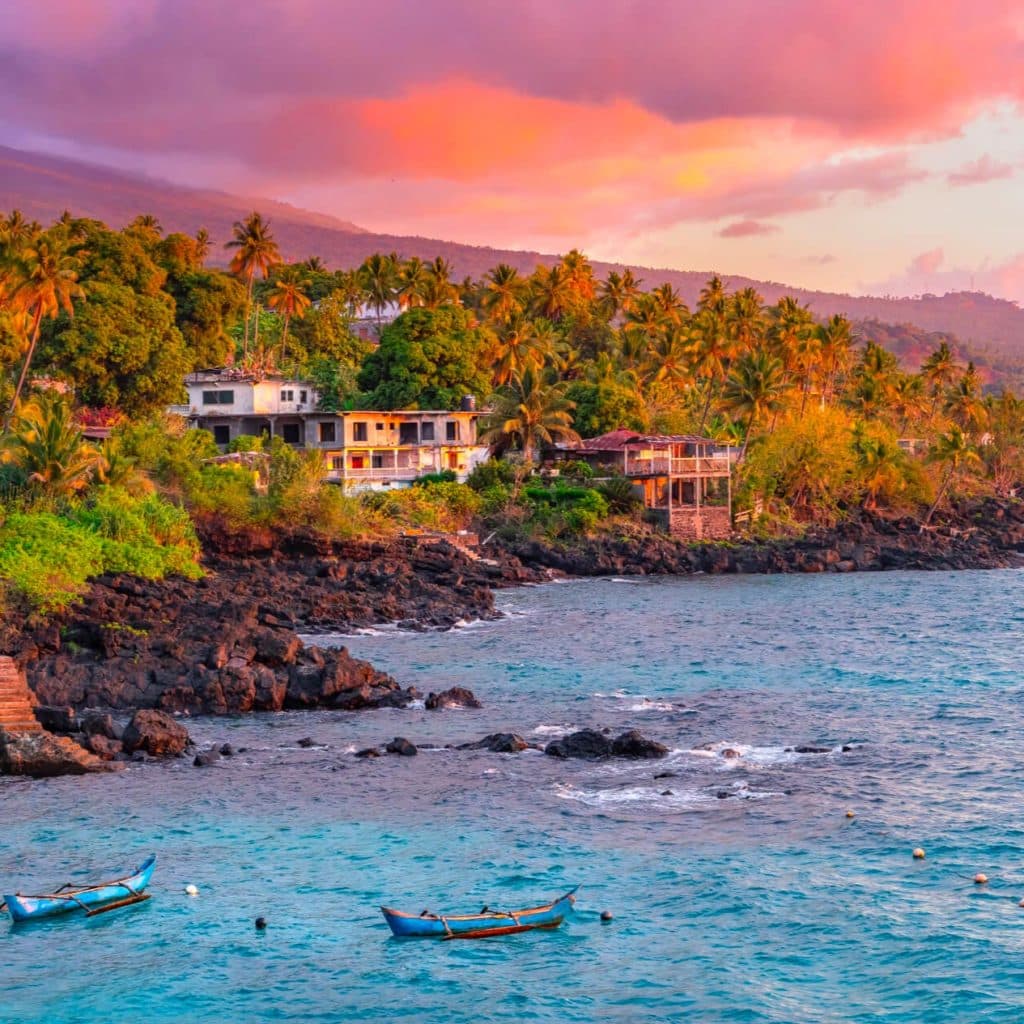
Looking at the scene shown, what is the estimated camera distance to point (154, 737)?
32.1 meters

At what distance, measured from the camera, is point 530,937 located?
21.5 metres

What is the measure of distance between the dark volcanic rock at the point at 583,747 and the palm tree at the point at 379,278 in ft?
301

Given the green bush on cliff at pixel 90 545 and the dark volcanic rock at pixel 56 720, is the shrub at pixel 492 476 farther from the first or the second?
the dark volcanic rock at pixel 56 720

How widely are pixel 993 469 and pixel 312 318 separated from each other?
199 ft

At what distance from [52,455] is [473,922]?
41236 mm

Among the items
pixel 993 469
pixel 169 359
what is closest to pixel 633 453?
pixel 169 359

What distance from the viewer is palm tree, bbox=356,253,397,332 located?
12106 centimetres

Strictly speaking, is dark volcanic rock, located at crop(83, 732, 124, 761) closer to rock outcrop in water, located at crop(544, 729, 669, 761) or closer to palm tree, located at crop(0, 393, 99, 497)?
rock outcrop in water, located at crop(544, 729, 669, 761)

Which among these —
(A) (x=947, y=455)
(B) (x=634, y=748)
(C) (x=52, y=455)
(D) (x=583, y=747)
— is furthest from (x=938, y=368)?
(D) (x=583, y=747)

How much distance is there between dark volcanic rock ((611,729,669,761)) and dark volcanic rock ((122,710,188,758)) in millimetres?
10550

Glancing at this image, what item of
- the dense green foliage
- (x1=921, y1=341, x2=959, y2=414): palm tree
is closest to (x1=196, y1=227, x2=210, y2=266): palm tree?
the dense green foliage

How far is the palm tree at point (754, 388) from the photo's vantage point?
9069 cm

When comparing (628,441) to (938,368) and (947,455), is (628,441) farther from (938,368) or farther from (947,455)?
(938,368)

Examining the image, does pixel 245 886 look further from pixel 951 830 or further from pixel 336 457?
pixel 336 457
